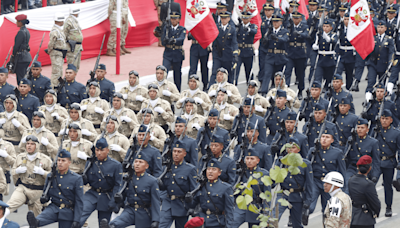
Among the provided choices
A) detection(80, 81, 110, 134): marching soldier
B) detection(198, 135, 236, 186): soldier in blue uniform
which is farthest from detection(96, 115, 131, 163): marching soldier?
detection(80, 81, 110, 134): marching soldier

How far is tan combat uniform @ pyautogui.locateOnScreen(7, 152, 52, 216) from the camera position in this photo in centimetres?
1152

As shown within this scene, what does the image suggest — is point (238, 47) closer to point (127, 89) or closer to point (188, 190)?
point (127, 89)

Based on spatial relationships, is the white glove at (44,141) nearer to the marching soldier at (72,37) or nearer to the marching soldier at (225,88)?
the marching soldier at (225,88)

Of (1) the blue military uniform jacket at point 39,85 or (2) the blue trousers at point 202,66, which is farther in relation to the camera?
(2) the blue trousers at point 202,66

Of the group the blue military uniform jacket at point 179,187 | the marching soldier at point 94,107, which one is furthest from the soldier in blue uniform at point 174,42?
the blue military uniform jacket at point 179,187

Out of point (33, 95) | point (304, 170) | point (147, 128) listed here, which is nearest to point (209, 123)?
point (147, 128)

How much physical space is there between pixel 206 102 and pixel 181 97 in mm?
553

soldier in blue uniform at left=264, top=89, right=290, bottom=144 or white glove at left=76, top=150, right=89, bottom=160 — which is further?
soldier in blue uniform at left=264, top=89, right=290, bottom=144

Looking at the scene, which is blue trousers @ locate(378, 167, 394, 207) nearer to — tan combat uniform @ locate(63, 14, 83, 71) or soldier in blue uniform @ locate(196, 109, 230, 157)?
soldier in blue uniform @ locate(196, 109, 230, 157)

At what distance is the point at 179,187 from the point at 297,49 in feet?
29.5

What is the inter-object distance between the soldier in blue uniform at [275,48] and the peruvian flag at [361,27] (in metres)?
2.33

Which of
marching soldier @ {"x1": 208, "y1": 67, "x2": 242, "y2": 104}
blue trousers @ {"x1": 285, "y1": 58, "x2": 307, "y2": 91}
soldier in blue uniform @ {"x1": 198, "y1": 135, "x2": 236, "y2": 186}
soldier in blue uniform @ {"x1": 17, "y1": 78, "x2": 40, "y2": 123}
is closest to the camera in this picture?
soldier in blue uniform @ {"x1": 198, "y1": 135, "x2": 236, "y2": 186}

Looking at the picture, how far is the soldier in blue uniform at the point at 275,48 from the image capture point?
734 inches

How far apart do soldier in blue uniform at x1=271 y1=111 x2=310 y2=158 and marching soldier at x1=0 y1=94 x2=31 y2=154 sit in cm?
461
